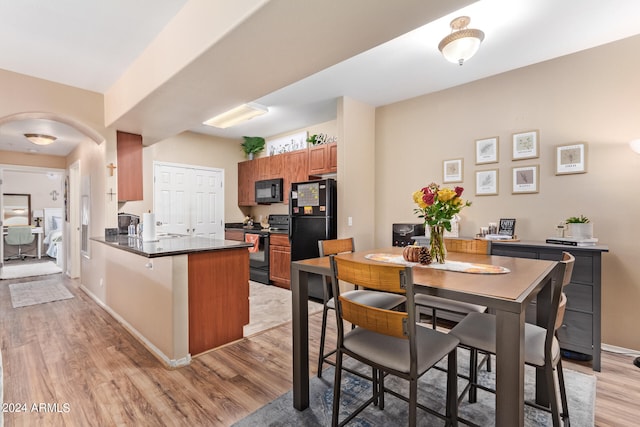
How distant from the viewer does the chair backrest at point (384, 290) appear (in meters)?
1.30

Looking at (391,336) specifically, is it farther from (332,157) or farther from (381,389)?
(332,157)

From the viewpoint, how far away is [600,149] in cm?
271

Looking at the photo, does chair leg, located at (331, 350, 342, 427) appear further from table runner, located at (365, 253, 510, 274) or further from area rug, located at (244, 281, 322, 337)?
area rug, located at (244, 281, 322, 337)

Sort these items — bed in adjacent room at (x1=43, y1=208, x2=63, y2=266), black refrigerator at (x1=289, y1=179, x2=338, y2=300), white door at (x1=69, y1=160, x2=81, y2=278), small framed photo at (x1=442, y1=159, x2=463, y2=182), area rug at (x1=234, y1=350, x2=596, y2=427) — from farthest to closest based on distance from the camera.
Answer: bed in adjacent room at (x1=43, y1=208, x2=63, y2=266), white door at (x1=69, y1=160, x2=81, y2=278), black refrigerator at (x1=289, y1=179, x2=338, y2=300), small framed photo at (x1=442, y1=159, x2=463, y2=182), area rug at (x1=234, y1=350, x2=596, y2=427)

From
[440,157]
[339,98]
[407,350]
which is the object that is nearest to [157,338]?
[407,350]

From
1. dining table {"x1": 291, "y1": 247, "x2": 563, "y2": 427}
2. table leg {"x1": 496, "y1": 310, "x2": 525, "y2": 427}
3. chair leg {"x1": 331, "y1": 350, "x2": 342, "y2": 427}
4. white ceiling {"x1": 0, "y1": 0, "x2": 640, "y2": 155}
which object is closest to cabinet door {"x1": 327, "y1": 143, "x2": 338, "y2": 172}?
white ceiling {"x1": 0, "y1": 0, "x2": 640, "y2": 155}

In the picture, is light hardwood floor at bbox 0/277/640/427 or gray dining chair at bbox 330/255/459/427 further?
light hardwood floor at bbox 0/277/640/427

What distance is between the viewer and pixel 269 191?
5375 mm

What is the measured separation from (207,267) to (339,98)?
2.60 meters

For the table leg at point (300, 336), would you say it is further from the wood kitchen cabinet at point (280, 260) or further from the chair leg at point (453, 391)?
the wood kitchen cabinet at point (280, 260)

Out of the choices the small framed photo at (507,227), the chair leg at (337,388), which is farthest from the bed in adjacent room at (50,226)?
the small framed photo at (507,227)

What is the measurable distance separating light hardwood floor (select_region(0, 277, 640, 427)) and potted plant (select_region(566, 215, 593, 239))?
1.03 metres

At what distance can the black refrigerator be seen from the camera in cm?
401

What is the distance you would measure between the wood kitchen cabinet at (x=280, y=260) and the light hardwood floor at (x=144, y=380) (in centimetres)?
150
